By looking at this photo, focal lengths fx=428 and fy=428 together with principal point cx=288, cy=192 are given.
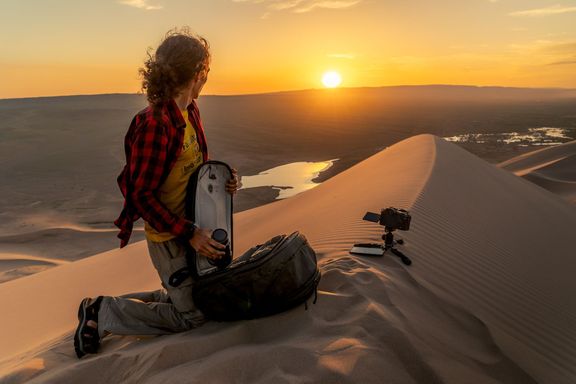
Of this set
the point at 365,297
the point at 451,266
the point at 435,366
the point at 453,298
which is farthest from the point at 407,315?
the point at 451,266

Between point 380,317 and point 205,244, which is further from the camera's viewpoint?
point 380,317

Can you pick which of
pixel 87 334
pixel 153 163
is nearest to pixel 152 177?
pixel 153 163

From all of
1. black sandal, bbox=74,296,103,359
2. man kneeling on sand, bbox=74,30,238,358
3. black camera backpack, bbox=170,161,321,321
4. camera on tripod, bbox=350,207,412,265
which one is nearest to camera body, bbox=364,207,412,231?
camera on tripod, bbox=350,207,412,265

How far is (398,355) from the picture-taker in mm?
2232

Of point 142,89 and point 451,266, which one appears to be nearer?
point 142,89

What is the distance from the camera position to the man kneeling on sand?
7.59 ft

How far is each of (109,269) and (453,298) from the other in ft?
18.5

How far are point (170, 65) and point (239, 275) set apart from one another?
1243 millimetres

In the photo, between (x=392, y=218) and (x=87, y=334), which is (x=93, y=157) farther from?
(x=392, y=218)

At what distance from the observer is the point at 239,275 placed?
8.24 feet

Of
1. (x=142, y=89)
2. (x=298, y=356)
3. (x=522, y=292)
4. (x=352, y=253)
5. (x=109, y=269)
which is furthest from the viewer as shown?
(x=109, y=269)

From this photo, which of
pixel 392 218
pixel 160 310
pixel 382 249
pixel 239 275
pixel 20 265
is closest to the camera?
pixel 239 275

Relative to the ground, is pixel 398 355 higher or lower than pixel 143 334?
higher

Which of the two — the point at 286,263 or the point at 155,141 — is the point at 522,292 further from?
the point at 155,141
